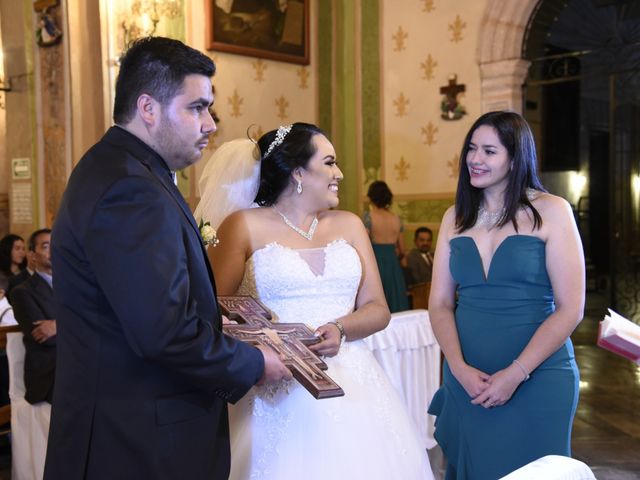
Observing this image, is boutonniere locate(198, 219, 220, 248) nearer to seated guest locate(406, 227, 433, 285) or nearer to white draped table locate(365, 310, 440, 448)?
white draped table locate(365, 310, 440, 448)

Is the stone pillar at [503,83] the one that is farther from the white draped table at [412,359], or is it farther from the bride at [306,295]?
the bride at [306,295]

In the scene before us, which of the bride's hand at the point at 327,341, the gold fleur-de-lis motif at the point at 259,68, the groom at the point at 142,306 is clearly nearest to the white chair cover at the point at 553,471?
the groom at the point at 142,306

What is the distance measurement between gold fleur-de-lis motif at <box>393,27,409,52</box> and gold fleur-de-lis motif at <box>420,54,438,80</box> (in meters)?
0.40

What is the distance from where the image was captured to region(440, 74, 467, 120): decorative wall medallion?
9.34 m

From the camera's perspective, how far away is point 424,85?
972 centimetres

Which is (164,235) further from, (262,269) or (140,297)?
(262,269)

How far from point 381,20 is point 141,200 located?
8.90m

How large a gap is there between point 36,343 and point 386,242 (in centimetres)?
483

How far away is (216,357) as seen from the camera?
Result: 1.79 metres

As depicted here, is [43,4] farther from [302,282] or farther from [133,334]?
[133,334]

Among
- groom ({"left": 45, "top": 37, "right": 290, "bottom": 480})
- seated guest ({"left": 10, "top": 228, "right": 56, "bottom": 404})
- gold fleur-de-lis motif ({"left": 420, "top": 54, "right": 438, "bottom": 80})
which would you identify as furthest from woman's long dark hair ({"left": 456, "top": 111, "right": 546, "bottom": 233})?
gold fleur-de-lis motif ({"left": 420, "top": 54, "right": 438, "bottom": 80})

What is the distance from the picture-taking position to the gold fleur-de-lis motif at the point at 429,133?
31.7 feet

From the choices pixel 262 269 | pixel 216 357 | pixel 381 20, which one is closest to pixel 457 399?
pixel 262 269

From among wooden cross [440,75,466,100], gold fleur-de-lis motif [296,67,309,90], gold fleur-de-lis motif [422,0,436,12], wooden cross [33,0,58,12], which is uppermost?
gold fleur-de-lis motif [422,0,436,12]
